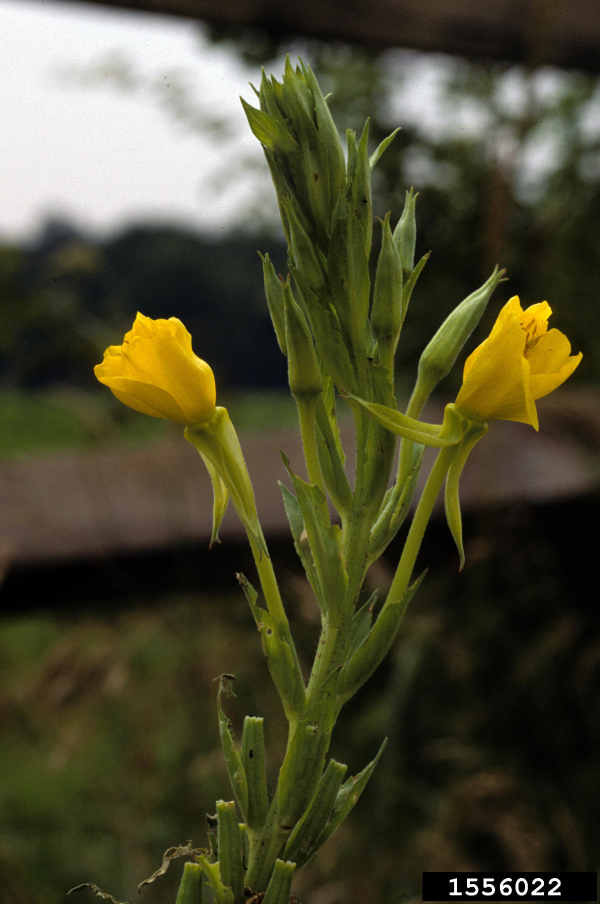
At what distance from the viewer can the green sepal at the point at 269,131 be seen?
1.15 ft

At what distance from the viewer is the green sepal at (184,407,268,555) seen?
1.32 feet

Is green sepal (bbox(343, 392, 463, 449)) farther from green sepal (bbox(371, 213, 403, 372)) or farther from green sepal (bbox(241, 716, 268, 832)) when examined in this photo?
green sepal (bbox(241, 716, 268, 832))

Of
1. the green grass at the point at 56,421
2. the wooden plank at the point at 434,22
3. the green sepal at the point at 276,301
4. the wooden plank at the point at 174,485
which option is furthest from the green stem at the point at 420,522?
the green grass at the point at 56,421

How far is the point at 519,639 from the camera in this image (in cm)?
201

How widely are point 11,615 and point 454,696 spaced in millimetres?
1153

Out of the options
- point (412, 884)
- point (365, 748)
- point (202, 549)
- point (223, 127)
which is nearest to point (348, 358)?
point (202, 549)

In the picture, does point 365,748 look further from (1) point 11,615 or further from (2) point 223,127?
(2) point 223,127

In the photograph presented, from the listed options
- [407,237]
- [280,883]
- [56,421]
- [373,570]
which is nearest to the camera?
[280,883]

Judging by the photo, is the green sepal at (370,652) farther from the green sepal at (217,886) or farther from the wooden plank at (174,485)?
the wooden plank at (174,485)

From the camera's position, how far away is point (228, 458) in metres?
0.41

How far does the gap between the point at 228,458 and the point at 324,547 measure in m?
0.08

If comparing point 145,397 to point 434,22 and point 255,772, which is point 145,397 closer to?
point 255,772

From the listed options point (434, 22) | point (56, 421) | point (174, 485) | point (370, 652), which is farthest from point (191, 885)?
point (56, 421)

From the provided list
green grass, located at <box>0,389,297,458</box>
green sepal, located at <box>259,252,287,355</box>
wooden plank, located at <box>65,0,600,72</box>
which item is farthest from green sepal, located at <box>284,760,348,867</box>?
green grass, located at <box>0,389,297,458</box>
